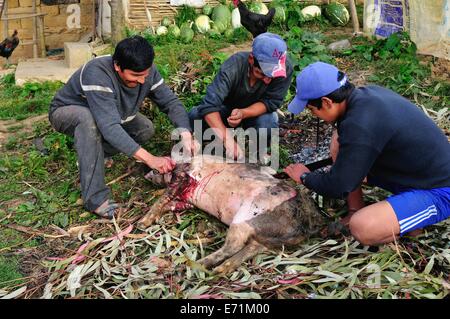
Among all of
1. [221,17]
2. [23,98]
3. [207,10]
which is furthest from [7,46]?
[221,17]

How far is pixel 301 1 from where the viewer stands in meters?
10.2

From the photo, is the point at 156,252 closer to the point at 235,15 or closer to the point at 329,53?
the point at 329,53

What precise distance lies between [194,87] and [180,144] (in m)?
1.97

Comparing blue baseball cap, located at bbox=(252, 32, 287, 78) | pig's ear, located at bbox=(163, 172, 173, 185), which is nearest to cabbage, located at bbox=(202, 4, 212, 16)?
blue baseball cap, located at bbox=(252, 32, 287, 78)

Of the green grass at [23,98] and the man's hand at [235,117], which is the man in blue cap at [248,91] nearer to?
the man's hand at [235,117]

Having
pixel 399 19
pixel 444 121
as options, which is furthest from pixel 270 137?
pixel 399 19

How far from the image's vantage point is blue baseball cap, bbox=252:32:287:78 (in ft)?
15.4

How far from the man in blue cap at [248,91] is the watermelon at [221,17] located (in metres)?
4.45

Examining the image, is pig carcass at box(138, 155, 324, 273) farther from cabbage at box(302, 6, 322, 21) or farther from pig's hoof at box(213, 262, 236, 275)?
cabbage at box(302, 6, 322, 21)

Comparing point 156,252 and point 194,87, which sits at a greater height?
point 194,87

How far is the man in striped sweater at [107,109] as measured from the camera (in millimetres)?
4477

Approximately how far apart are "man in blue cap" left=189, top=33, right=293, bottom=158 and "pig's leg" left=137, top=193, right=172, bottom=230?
0.71m

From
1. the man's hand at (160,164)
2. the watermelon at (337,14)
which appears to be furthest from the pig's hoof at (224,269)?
the watermelon at (337,14)

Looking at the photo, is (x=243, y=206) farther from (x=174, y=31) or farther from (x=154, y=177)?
(x=174, y=31)
